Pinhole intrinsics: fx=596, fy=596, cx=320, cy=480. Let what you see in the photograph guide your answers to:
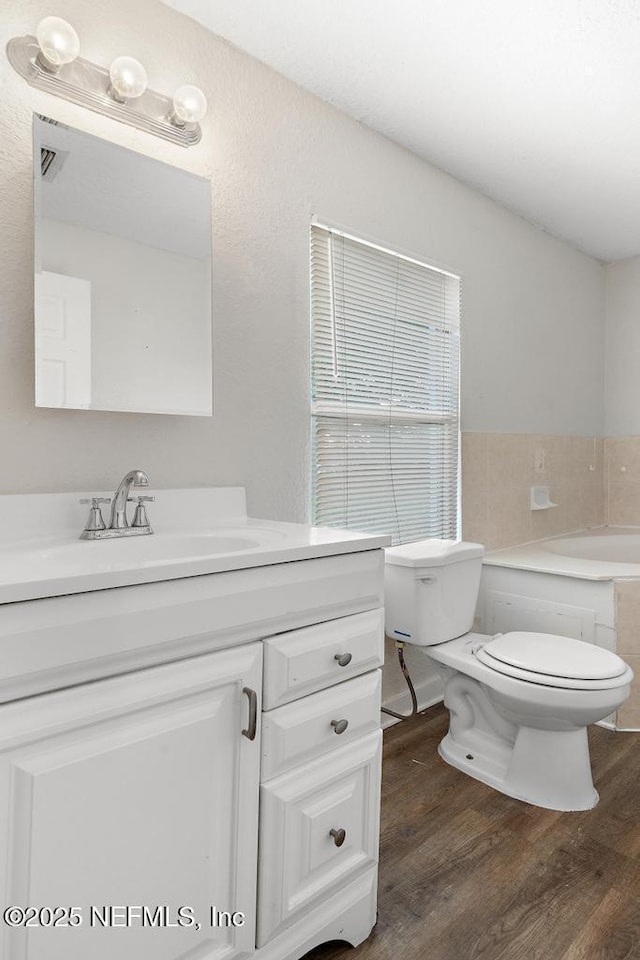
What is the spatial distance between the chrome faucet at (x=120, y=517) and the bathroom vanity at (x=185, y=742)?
0.04m

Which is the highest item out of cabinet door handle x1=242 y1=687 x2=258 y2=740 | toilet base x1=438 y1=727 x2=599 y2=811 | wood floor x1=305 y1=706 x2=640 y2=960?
cabinet door handle x1=242 y1=687 x2=258 y2=740

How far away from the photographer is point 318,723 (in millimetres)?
1210

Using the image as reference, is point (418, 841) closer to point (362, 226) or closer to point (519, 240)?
point (362, 226)

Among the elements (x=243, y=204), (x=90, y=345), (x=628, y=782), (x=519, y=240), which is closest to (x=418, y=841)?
(x=628, y=782)

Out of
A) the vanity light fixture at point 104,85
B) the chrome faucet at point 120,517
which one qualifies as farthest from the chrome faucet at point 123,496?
the vanity light fixture at point 104,85

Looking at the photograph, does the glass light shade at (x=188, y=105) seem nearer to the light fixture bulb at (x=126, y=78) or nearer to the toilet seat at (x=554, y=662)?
the light fixture bulb at (x=126, y=78)

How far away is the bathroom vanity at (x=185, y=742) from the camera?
0.85 metres

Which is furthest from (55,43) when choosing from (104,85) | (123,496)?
(123,496)

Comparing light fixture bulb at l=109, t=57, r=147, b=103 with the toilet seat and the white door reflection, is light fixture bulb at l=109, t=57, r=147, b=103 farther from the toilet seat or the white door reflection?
the toilet seat

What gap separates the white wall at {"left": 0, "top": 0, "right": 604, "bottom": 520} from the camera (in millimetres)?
1372

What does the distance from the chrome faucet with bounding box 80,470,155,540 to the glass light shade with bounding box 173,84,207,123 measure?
94cm

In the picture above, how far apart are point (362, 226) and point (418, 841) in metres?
2.00

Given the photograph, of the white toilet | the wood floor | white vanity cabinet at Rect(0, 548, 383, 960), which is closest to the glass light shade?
white vanity cabinet at Rect(0, 548, 383, 960)

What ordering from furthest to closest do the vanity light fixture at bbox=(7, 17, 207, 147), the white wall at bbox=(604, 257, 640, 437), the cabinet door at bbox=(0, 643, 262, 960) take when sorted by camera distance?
the white wall at bbox=(604, 257, 640, 437) → the vanity light fixture at bbox=(7, 17, 207, 147) → the cabinet door at bbox=(0, 643, 262, 960)
